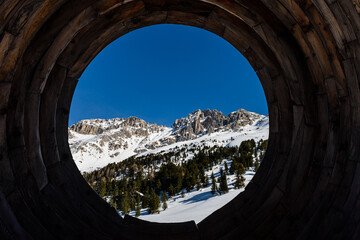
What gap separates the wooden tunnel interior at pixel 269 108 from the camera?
2.69 m

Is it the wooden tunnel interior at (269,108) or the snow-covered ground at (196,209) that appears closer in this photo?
the wooden tunnel interior at (269,108)

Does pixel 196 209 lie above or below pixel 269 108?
below

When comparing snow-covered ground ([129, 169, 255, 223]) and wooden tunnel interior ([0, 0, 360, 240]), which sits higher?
wooden tunnel interior ([0, 0, 360, 240])

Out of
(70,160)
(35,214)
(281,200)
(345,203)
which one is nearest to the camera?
(345,203)

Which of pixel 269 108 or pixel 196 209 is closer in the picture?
pixel 269 108

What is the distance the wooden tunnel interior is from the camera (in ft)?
8.82

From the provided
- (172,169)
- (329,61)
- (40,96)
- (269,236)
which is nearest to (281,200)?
(269,236)

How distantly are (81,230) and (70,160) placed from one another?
5.28 ft

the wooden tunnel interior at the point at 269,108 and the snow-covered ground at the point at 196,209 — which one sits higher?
the wooden tunnel interior at the point at 269,108

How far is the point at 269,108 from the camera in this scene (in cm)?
468

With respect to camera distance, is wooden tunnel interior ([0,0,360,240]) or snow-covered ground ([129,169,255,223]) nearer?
wooden tunnel interior ([0,0,360,240])

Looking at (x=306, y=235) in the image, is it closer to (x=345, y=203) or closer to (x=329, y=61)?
(x=345, y=203)

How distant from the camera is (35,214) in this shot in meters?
3.19

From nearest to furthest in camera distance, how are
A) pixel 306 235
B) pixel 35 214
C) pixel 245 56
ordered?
pixel 306 235 → pixel 35 214 → pixel 245 56
